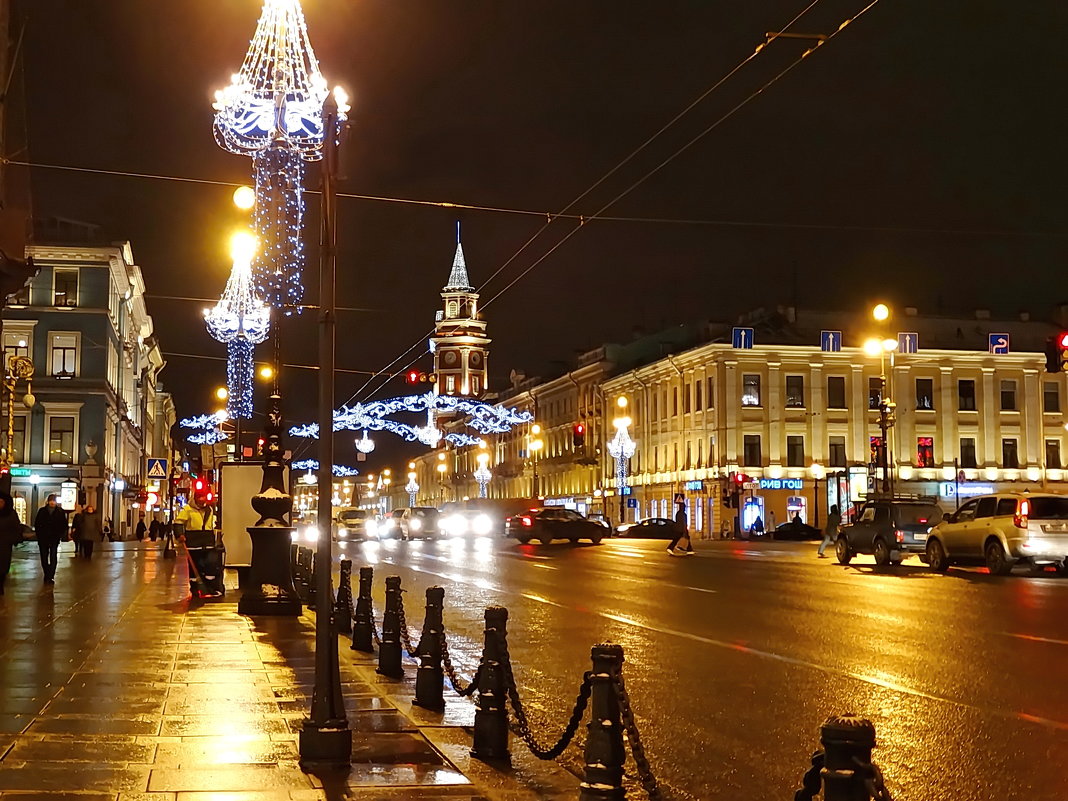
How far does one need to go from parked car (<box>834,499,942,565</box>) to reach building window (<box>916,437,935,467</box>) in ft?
141

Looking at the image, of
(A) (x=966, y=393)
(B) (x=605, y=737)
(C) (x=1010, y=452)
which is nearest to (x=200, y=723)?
(B) (x=605, y=737)

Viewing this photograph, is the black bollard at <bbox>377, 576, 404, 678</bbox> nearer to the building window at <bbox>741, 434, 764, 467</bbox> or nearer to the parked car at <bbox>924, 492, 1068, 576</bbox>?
the parked car at <bbox>924, 492, 1068, 576</bbox>

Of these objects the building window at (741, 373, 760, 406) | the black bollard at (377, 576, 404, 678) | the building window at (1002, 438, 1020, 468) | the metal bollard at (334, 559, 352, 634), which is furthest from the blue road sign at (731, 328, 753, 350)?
the black bollard at (377, 576, 404, 678)

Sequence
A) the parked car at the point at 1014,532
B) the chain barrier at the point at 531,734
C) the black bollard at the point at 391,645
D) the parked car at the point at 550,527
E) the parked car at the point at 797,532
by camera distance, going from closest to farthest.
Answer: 1. the chain barrier at the point at 531,734
2. the black bollard at the point at 391,645
3. the parked car at the point at 1014,532
4. the parked car at the point at 550,527
5. the parked car at the point at 797,532

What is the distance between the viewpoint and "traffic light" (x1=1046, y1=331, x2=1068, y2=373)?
27.9m

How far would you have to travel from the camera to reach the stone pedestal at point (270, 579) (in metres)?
18.4

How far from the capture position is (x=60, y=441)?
2682 inches

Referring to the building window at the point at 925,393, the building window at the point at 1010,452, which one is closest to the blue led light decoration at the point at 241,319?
the building window at the point at 925,393

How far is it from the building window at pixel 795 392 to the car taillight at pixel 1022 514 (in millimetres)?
49614

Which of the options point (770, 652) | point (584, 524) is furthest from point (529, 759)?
point (584, 524)

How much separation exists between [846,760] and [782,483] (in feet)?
237

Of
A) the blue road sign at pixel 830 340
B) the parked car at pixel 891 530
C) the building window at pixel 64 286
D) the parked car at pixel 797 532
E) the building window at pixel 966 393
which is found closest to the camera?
the parked car at pixel 891 530

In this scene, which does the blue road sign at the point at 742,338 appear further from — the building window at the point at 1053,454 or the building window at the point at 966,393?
the building window at the point at 1053,454

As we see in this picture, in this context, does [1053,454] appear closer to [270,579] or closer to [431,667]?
[270,579]
